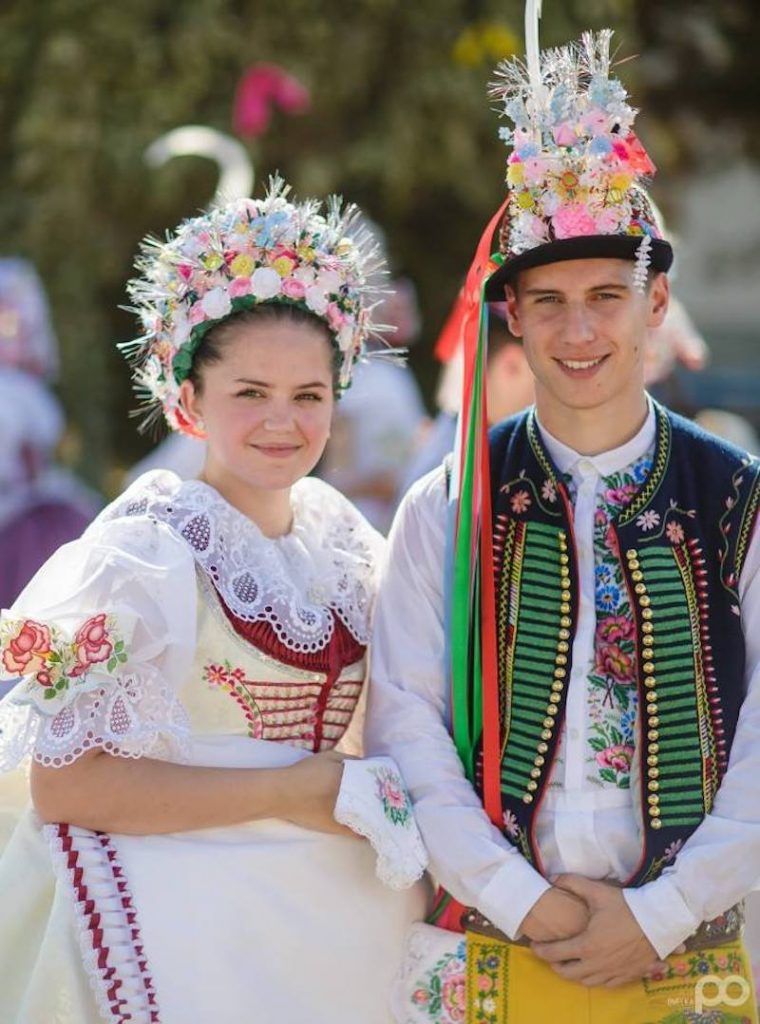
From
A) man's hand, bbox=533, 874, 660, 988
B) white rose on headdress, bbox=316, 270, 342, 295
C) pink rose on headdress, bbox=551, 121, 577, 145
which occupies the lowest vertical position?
man's hand, bbox=533, 874, 660, 988

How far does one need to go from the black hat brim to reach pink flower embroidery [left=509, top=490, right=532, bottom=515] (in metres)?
A: 0.39

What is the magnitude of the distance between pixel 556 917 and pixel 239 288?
1.23 m

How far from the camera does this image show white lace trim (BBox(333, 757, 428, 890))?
10.0ft

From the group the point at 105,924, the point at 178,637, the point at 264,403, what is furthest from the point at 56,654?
the point at 264,403

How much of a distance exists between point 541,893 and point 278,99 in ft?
23.7

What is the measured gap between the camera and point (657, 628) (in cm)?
311

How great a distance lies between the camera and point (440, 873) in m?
3.11

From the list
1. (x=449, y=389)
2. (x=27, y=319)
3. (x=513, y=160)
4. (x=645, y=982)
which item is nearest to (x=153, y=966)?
(x=645, y=982)

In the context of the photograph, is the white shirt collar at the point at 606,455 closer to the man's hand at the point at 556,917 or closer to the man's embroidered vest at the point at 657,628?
the man's embroidered vest at the point at 657,628

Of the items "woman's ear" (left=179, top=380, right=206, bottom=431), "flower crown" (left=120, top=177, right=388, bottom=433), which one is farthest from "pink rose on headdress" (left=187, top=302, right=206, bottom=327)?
"woman's ear" (left=179, top=380, right=206, bottom=431)

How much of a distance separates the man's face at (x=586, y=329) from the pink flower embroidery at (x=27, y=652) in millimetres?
973

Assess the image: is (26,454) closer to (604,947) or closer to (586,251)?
(586,251)

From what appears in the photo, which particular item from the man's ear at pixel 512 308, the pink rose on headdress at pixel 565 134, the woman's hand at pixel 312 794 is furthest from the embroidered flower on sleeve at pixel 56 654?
the pink rose on headdress at pixel 565 134

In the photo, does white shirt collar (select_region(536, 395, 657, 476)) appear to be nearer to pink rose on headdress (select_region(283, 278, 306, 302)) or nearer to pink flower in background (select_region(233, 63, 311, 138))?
pink rose on headdress (select_region(283, 278, 306, 302))
